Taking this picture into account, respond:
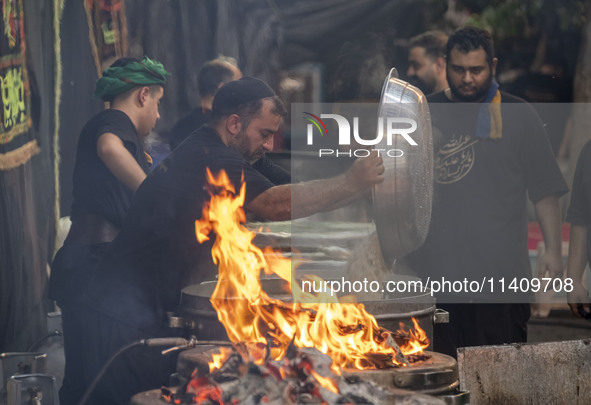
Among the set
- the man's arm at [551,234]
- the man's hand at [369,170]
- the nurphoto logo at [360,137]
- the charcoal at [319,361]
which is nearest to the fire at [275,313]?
the charcoal at [319,361]

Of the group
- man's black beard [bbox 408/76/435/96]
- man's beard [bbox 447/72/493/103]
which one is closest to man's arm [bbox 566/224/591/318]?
man's beard [bbox 447/72/493/103]

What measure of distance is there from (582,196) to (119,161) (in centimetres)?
270

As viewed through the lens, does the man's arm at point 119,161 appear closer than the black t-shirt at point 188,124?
Yes

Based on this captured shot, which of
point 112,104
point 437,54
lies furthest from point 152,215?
point 437,54

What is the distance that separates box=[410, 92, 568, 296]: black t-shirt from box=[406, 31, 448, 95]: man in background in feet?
1.12

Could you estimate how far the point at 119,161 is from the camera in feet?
16.9

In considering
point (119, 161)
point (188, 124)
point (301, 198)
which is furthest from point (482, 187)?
point (119, 161)

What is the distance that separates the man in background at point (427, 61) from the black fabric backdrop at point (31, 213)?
89.7 inches

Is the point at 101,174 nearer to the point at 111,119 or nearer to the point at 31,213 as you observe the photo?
the point at 111,119

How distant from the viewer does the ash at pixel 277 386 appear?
3.19 meters

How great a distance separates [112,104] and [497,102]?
2212 millimetres

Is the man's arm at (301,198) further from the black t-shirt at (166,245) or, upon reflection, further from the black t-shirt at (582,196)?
the black t-shirt at (582,196)

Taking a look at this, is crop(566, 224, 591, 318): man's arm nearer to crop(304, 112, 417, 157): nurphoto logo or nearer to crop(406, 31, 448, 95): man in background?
crop(406, 31, 448, 95): man in background

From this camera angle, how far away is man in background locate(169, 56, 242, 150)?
5684 millimetres
